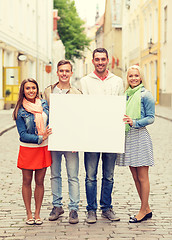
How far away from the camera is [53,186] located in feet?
17.9

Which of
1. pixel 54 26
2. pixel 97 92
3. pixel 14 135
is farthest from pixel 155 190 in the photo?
pixel 54 26

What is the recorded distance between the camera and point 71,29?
5522cm

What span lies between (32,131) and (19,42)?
87.9ft

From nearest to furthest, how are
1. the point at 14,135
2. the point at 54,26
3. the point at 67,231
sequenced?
the point at 67,231 → the point at 14,135 → the point at 54,26

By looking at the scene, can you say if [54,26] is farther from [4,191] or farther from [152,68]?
[4,191]

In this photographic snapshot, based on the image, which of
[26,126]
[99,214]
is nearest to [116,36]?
[99,214]

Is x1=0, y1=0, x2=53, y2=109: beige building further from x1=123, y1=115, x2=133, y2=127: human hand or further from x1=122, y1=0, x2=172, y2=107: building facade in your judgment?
x1=123, y1=115, x2=133, y2=127: human hand

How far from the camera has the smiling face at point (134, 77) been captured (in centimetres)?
529

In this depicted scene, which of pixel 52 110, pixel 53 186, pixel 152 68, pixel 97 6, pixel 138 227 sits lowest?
pixel 138 227

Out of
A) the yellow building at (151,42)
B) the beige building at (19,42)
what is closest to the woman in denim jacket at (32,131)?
the beige building at (19,42)

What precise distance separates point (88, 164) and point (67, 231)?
2.64ft

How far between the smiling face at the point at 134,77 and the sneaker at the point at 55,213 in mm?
1547

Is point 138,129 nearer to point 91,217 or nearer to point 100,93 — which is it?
point 100,93

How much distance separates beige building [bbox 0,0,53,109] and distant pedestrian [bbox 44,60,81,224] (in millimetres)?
20903
